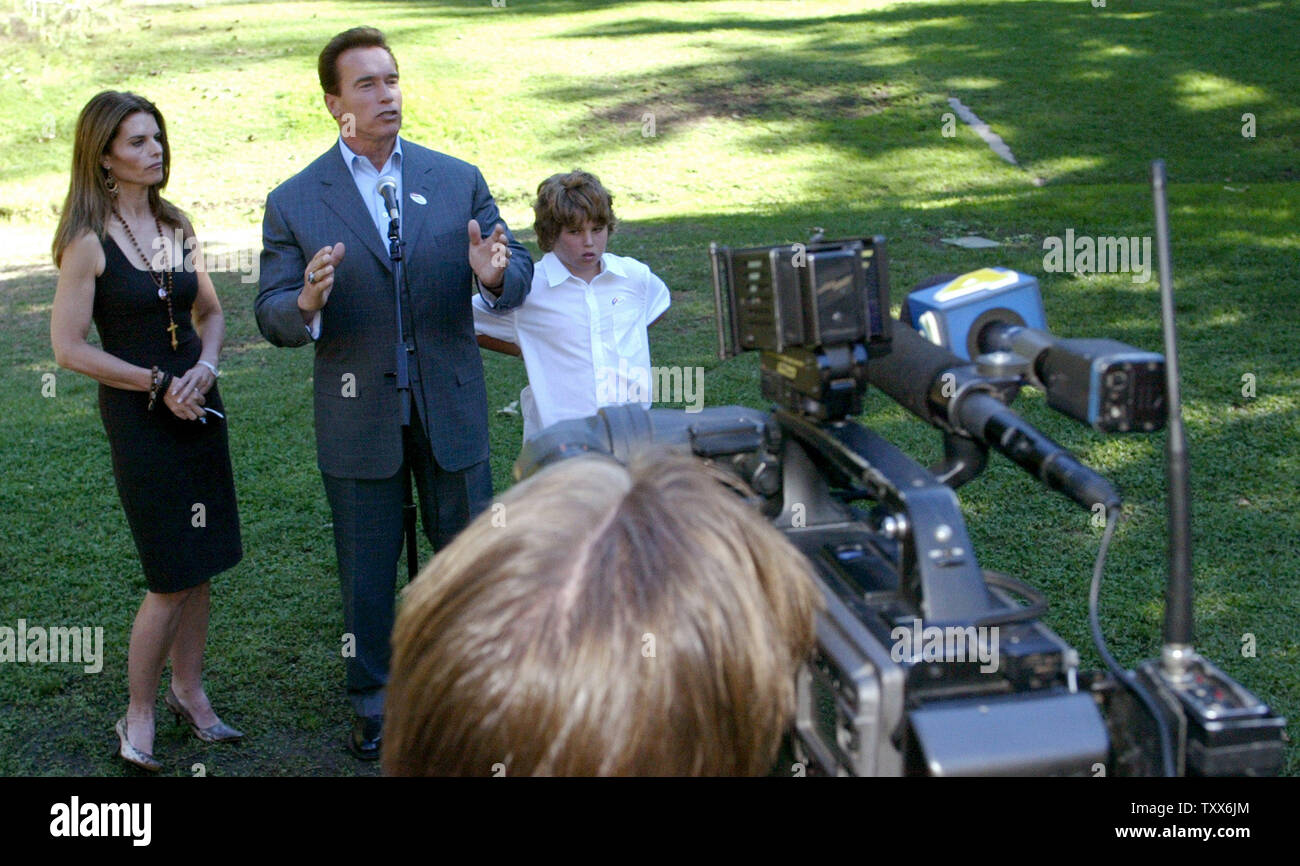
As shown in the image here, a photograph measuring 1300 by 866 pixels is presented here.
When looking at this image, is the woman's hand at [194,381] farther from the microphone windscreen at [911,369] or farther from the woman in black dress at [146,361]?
the microphone windscreen at [911,369]

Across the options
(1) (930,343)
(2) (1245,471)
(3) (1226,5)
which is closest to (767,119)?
(3) (1226,5)

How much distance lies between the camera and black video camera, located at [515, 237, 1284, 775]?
4.27ft

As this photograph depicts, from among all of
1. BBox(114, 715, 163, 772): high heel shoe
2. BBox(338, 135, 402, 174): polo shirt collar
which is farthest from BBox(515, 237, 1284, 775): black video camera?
BBox(114, 715, 163, 772): high heel shoe

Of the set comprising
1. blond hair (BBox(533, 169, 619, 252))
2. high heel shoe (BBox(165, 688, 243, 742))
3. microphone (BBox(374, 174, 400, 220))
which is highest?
microphone (BBox(374, 174, 400, 220))

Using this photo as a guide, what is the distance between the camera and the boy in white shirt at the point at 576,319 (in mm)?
3854

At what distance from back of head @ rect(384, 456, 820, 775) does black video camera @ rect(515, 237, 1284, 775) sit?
271 millimetres

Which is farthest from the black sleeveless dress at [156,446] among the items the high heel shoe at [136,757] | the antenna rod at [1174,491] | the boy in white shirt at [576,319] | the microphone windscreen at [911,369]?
the antenna rod at [1174,491]

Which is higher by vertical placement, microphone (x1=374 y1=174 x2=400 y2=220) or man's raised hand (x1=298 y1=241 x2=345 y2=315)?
microphone (x1=374 y1=174 x2=400 y2=220)

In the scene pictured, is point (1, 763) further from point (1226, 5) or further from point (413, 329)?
point (1226, 5)

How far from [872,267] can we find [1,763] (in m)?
3.64

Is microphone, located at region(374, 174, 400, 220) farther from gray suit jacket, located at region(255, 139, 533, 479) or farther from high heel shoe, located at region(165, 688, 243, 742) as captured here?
high heel shoe, located at region(165, 688, 243, 742)

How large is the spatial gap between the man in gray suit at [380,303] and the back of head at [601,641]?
98.2 inches

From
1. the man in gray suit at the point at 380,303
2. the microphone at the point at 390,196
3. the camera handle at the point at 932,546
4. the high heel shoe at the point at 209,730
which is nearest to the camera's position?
the camera handle at the point at 932,546

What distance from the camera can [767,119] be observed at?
15625mm
